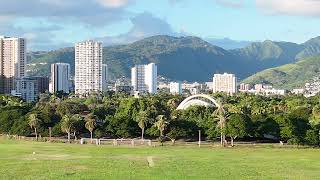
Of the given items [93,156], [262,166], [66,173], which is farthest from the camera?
[93,156]

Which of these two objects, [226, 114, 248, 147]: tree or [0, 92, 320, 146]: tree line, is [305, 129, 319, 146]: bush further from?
[226, 114, 248, 147]: tree

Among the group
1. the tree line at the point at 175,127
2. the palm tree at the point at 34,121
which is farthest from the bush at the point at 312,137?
the palm tree at the point at 34,121

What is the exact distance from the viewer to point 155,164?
177ft

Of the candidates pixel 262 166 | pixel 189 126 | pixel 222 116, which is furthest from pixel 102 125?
pixel 262 166

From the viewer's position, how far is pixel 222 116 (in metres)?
85.1

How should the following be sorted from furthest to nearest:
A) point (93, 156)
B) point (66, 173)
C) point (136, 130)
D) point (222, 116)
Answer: point (136, 130), point (222, 116), point (93, 156), point (66, 173)

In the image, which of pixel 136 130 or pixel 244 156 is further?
pixel 136 130

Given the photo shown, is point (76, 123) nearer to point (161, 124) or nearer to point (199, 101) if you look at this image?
point (161, 124)

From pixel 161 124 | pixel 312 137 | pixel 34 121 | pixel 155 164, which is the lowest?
pixel 155 164

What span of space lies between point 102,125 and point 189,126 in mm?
14226

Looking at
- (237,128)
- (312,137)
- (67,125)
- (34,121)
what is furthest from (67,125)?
(312,137)

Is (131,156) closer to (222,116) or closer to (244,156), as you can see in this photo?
(244,156)

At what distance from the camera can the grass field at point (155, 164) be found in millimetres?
45875

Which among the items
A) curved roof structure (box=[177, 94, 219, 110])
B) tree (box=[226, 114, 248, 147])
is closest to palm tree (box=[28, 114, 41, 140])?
tree (box=[226, 114, 248, 147])
